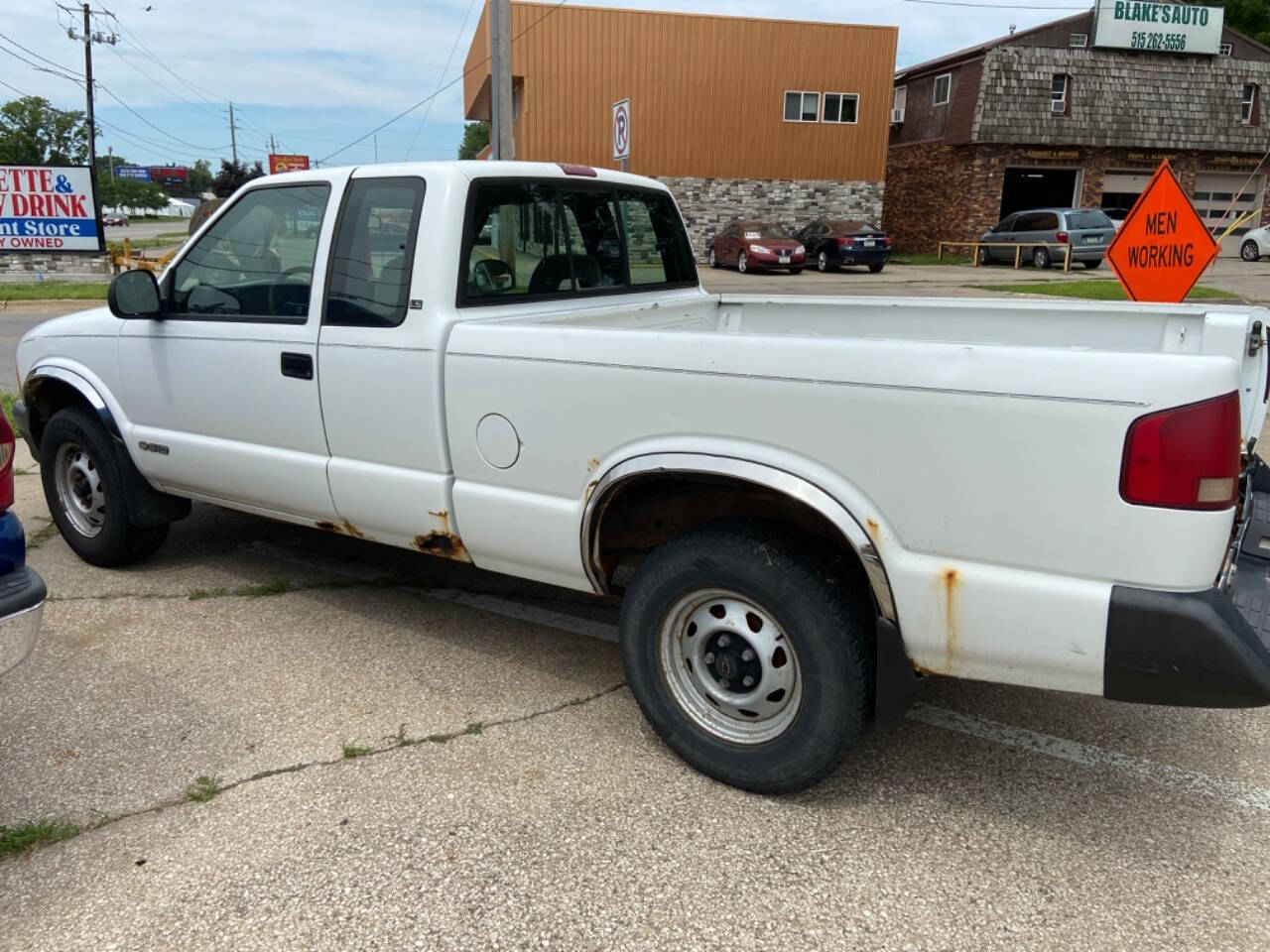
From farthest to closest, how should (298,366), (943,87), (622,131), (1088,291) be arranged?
(943,87), (1088,291), (622,131), (298,366)

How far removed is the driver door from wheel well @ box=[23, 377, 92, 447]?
24.2 inches

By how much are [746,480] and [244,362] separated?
7.83ft

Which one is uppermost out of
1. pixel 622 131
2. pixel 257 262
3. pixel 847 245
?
pixel 622 131

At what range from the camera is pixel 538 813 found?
2.97 meters

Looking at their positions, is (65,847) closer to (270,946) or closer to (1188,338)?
(270,946)

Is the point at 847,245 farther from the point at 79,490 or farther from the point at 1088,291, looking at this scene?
the point at 79,490

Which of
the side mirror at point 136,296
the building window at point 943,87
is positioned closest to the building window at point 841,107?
the building window at point 943,87

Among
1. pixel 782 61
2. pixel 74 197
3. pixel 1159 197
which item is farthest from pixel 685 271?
pixel 782 61

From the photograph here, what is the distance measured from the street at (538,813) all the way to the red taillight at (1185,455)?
113cm

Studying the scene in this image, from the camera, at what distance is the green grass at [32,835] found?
Result: 9.18 feet

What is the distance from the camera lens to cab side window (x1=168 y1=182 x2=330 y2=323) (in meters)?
3.98

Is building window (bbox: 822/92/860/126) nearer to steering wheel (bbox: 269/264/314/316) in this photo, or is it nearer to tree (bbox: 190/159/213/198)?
steering wheel (bbox: 269/264/314/316)

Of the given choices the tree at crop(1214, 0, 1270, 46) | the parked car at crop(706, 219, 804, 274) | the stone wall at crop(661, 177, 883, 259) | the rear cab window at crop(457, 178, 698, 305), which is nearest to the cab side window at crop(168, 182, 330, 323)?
the rear cab window at crop(457, 178, 698, 305)

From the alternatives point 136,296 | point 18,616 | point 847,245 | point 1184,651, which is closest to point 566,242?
point 136,296
